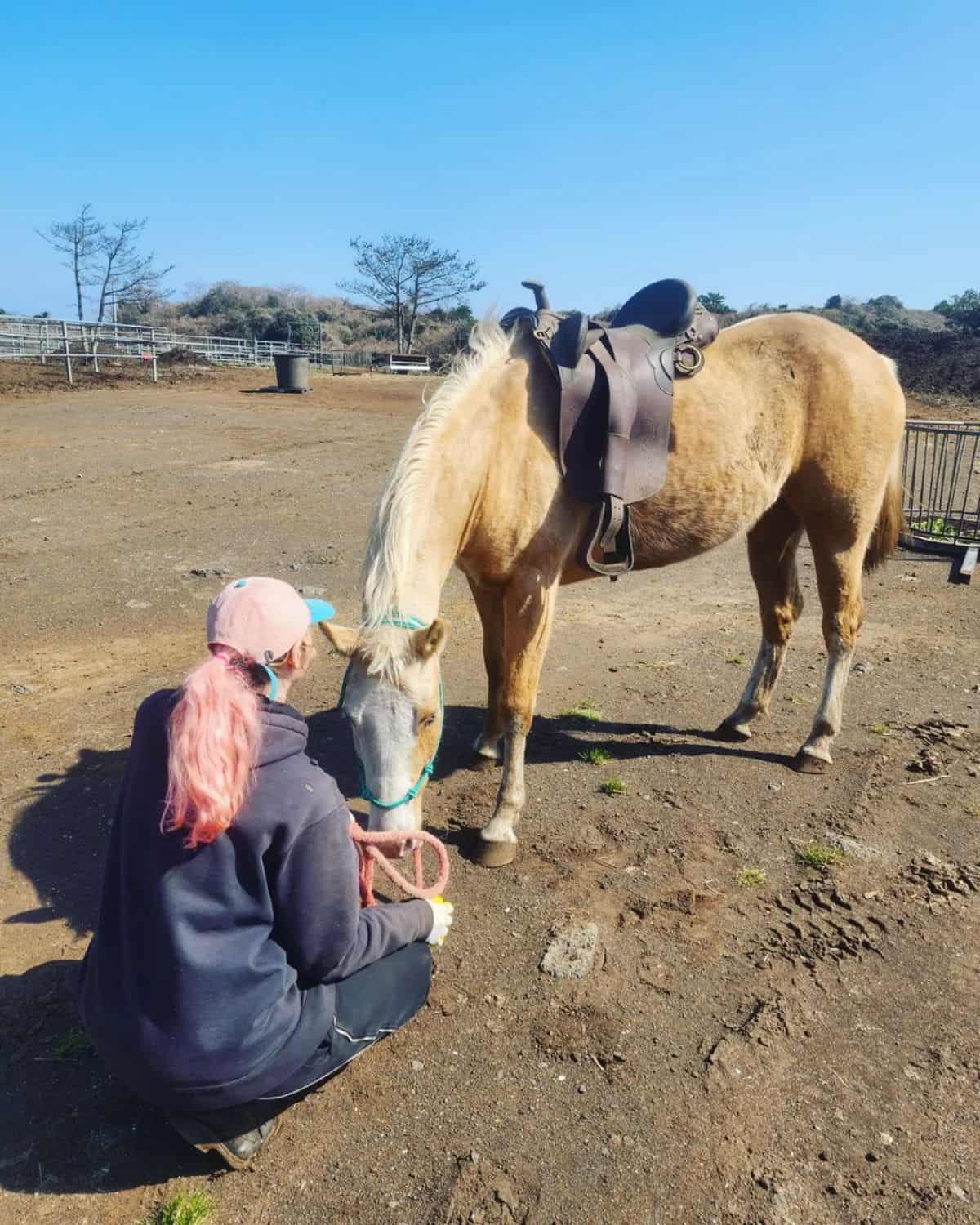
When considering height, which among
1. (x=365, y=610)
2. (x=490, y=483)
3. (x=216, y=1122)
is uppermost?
(x=490, y=483)

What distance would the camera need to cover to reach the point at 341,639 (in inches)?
103

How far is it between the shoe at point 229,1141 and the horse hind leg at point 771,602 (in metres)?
3.15

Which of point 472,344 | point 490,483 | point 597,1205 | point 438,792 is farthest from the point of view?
point 438,792

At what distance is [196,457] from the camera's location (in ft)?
40.2

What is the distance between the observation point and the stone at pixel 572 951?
278cm

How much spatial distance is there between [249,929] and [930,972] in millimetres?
2328

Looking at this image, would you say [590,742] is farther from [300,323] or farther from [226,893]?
[300,323]

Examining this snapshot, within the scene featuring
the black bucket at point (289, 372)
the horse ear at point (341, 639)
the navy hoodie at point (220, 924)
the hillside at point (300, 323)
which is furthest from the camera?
the hillside at point (300, 323)

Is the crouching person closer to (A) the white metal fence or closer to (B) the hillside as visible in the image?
(A) the white metal fence

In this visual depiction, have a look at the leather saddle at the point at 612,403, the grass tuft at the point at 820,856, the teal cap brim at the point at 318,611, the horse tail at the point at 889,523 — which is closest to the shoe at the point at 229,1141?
the teal cap brim at the point at 318,611

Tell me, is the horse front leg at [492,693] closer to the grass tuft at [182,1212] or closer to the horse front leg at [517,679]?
the horse front leg at [517,679]

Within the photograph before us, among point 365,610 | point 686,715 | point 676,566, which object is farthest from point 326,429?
point 365,610

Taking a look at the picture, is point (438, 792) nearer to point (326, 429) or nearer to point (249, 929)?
point (249, 929)

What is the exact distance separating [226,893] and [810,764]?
328 cm
